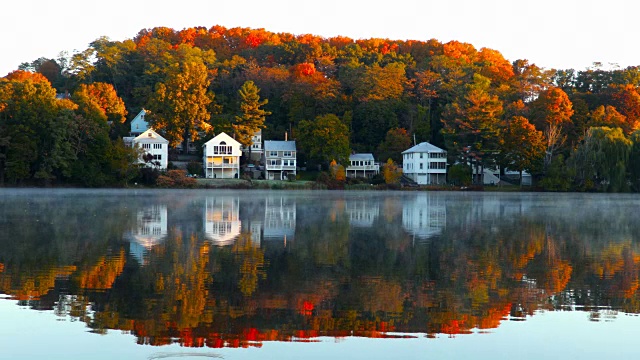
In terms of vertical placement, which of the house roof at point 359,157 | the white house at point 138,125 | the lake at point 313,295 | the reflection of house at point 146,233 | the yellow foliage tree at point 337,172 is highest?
Result: the white house at point 138,125

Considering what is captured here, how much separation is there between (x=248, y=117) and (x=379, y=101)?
17.9m

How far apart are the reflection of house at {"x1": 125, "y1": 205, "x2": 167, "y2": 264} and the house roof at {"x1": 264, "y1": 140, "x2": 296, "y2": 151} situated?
55.4m

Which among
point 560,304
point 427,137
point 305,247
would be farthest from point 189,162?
point 560,304

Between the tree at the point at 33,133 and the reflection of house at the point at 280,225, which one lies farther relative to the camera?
the tree at the point at 33,133

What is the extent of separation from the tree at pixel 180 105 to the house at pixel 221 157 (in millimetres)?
4136

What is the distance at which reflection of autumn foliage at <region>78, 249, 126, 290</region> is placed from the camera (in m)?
12.7

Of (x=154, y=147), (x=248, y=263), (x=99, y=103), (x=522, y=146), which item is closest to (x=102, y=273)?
(x=248, y=263)

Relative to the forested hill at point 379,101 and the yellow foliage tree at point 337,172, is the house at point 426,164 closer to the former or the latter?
the forested hill at point 379,101

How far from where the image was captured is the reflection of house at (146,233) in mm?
18288

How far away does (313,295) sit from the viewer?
12008mm

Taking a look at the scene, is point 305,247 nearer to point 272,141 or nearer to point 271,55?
point 272,141

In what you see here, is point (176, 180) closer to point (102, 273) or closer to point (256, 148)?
point (256, 148)

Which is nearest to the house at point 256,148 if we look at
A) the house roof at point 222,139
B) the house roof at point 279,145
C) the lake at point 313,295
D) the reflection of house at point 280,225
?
the house roof at point 279,145

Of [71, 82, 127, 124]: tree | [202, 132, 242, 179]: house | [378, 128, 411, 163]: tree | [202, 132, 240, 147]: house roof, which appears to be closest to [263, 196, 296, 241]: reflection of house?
[71, 82, 127, 124]: tree
